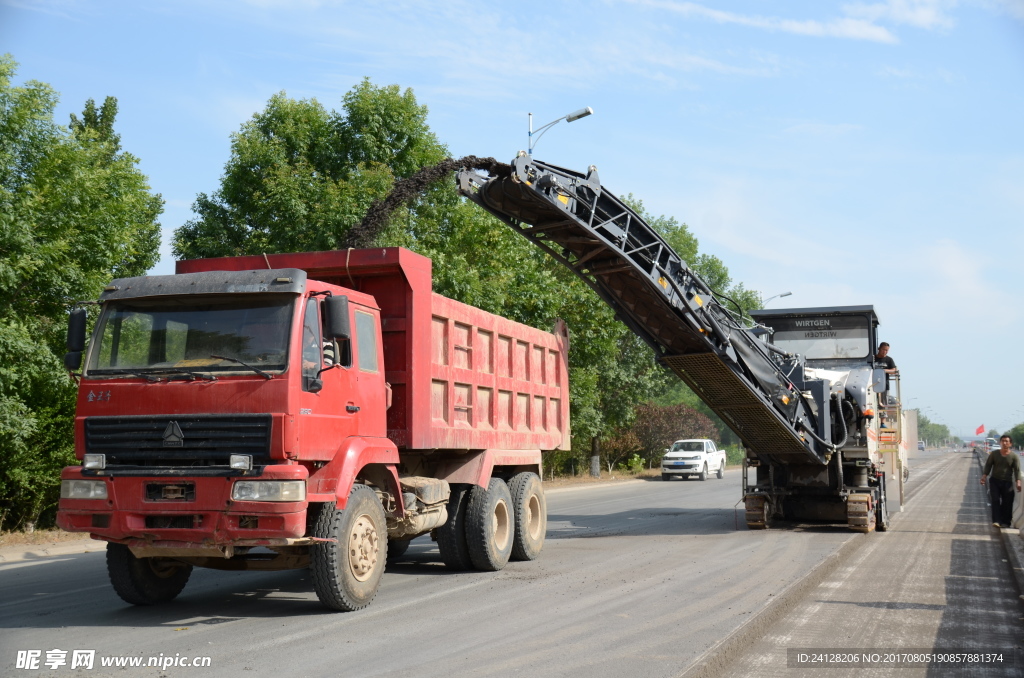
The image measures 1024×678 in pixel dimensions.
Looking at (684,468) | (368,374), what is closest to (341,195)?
(368,374)

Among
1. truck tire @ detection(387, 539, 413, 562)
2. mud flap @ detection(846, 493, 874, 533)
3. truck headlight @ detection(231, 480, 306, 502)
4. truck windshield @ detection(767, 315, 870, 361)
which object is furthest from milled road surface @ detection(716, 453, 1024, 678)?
truck tire @ detection(387, 539, 413, 562)

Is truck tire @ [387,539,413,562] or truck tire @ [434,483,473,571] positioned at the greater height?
truck tire @ [434,483,473,571]

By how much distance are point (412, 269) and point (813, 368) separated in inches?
392

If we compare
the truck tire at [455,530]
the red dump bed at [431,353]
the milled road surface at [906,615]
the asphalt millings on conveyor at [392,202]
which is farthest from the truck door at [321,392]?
the asphalt millings on conveyor at [392,202]

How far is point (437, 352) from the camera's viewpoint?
9.84 metres

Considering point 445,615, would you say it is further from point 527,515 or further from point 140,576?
point 527,515

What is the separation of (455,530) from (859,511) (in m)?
7.69

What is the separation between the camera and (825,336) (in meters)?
17.1

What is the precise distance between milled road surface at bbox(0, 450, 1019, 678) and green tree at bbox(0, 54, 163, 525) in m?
2.48

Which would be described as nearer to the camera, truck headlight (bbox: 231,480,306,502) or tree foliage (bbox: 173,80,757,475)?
truck headlight (bbox: 231,480,306,502)

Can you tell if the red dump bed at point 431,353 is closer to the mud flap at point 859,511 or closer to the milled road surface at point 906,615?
the milled road surface at point 906,615

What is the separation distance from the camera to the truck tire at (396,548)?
12258 mm

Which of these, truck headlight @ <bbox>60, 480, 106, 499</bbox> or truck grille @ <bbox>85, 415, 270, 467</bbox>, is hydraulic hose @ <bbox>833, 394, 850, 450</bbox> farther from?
truck headlight @ <bbox>60, 480, 106, 499</bbox>

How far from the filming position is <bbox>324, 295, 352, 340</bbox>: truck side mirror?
7.74 m
